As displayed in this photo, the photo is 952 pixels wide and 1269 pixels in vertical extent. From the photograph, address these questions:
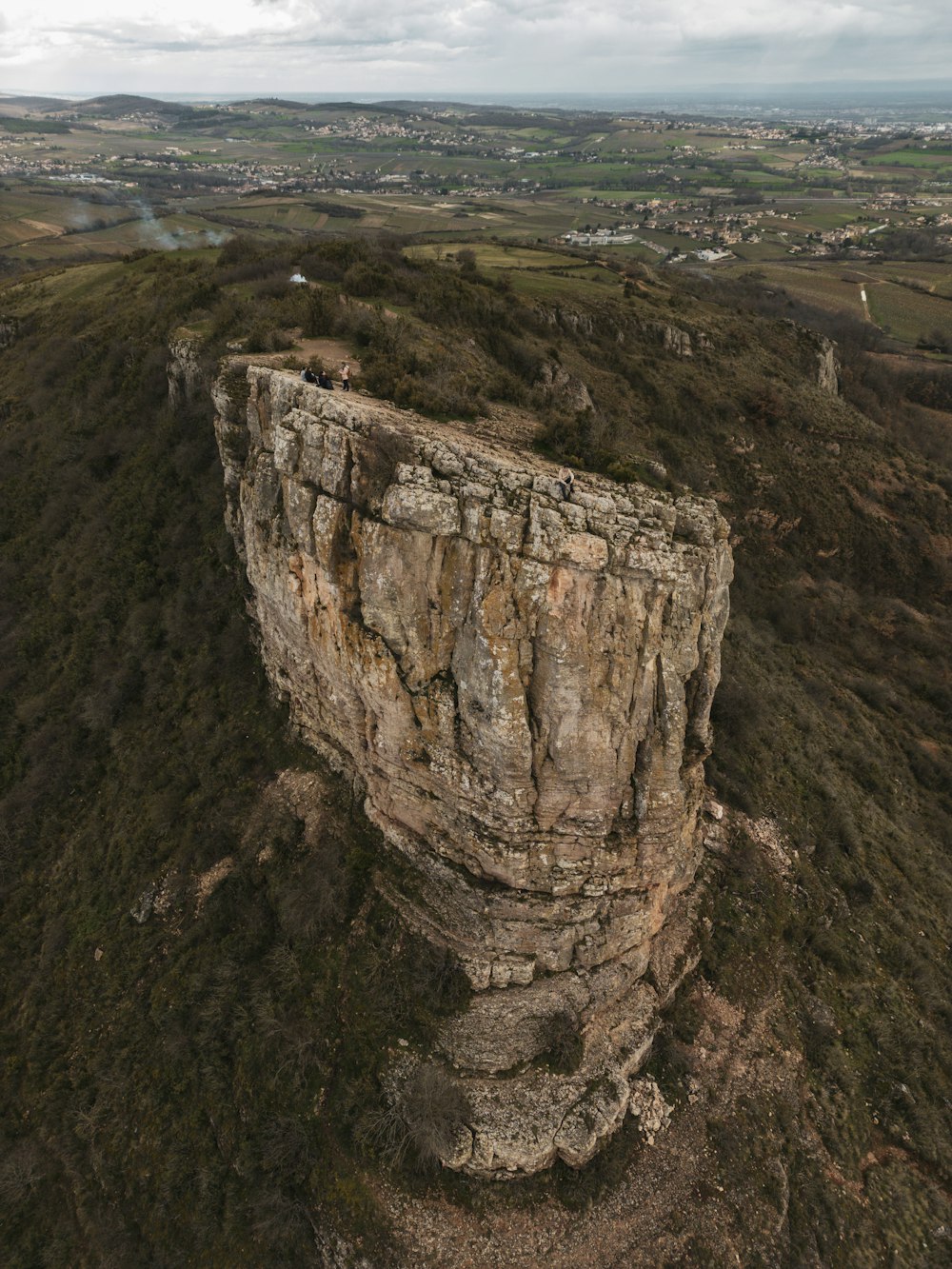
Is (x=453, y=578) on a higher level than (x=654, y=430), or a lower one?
higher

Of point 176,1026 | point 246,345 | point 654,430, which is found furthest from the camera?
point 654,430

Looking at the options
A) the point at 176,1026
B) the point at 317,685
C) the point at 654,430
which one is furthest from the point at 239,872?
the point at 654,430

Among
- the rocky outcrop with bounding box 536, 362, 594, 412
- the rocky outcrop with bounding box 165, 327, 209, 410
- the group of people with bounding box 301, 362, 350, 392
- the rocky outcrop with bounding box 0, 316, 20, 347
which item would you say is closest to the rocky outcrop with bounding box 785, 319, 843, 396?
the rocky outcrop with bounding box 536, 362, 594, 412

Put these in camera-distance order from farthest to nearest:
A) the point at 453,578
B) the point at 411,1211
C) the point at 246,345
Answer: the point at 246,345 < the point at 411,1211 < the point at 453,578

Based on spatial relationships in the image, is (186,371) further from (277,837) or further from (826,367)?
(826,367)

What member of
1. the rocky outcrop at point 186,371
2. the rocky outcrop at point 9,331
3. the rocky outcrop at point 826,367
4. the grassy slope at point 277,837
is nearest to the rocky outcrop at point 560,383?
the grassy slope at point 277,837

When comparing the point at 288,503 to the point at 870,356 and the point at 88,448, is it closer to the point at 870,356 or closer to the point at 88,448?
the point at 88,448

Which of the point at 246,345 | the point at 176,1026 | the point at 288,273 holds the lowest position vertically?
the point at 176,1026

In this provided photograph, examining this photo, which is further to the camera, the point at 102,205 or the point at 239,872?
the point at 102,205

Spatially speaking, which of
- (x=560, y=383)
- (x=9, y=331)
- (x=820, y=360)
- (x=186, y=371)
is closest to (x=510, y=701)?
(x=560, y=383)
